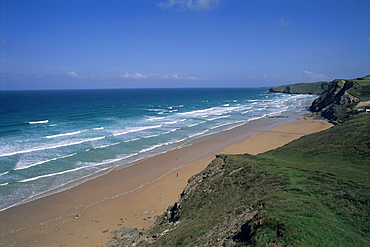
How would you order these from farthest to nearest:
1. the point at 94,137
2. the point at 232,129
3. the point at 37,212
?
the point at 232,129
the point at 94,137
the point at 37,212

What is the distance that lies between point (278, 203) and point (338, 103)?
60.9 metres

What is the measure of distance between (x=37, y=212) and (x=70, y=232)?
189 inches

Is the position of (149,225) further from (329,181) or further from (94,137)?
(94,137)

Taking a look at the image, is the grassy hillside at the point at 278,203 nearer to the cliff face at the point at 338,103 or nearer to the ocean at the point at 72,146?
the ocean at the point at 72,146

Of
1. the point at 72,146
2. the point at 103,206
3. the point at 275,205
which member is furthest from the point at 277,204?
the point at 72,146

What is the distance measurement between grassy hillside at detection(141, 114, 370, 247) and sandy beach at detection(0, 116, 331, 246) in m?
3.93

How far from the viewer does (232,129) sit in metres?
51.7

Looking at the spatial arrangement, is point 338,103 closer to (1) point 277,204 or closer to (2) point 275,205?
(1) point 277,204

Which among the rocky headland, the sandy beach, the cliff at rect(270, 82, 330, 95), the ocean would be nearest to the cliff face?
the ocean

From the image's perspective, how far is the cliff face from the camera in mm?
53844

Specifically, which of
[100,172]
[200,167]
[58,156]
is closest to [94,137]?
[58,156]

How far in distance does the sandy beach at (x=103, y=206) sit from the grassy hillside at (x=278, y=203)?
3930mm

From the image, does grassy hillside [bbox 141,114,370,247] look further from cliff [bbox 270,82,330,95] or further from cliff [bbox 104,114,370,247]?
cliff [bbox 270,82,330,95]

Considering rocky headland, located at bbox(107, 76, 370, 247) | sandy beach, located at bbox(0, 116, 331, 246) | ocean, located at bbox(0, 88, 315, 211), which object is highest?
rocky headland, located at bbox(107, 76, 370, 247)
